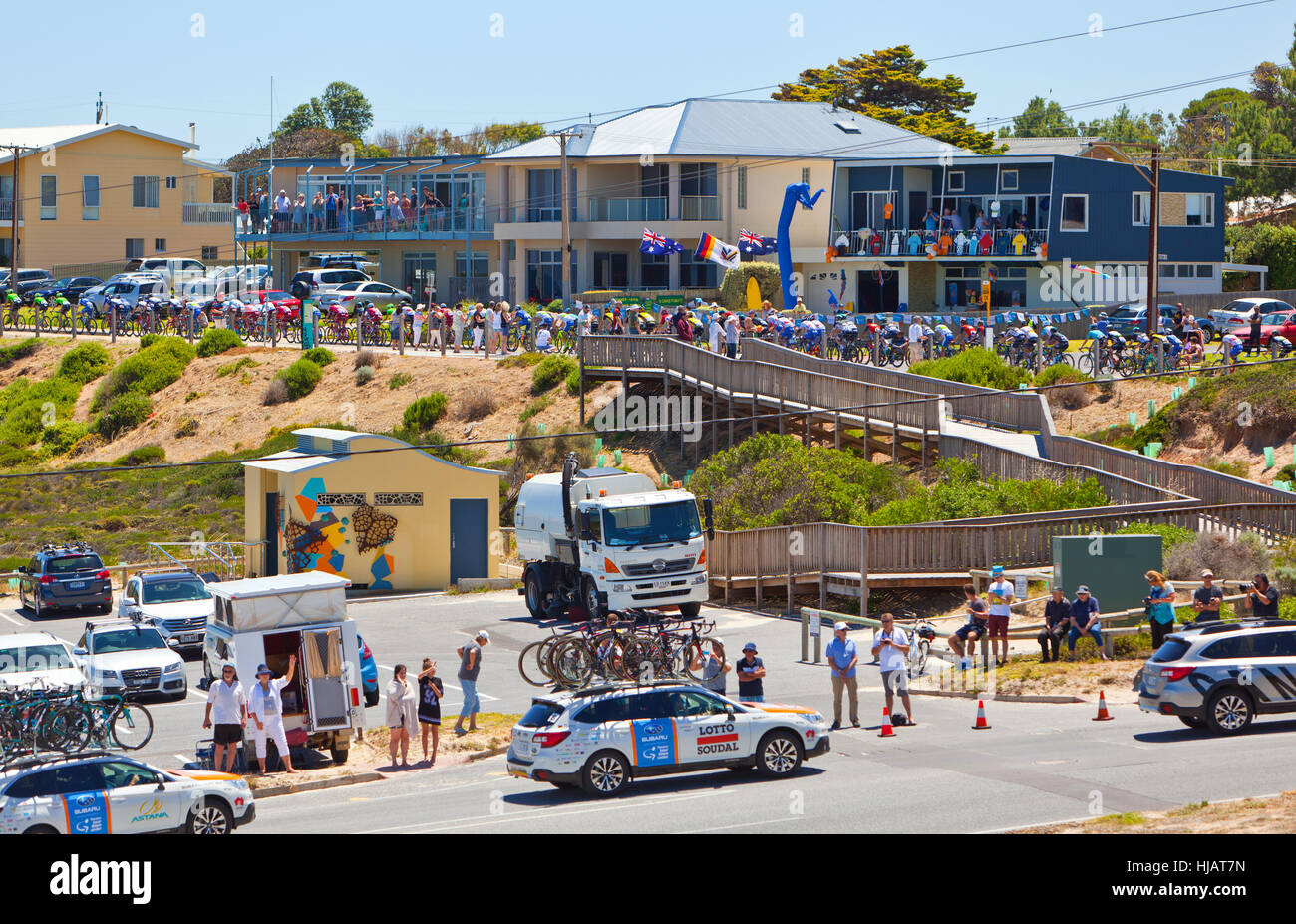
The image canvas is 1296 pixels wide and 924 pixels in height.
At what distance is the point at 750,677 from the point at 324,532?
19371 mm

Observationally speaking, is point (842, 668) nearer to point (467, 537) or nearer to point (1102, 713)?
point (1102, 713)

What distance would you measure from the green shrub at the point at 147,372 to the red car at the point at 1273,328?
40.7 m

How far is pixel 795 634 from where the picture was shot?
30766 millimetres

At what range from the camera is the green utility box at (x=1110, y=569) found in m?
27.2

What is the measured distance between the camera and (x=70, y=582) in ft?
119

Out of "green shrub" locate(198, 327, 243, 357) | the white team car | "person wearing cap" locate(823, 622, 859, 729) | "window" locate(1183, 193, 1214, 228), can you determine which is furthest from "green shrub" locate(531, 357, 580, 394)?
the white team car

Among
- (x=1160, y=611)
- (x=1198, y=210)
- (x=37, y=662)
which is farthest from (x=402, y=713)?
(x=1198, y=210)

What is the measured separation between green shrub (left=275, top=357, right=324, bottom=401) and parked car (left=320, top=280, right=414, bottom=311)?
5204mm

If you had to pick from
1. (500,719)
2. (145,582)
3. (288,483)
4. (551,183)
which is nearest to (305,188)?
(551,183)

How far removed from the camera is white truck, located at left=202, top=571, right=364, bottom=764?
21.2 meters

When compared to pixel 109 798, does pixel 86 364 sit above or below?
above

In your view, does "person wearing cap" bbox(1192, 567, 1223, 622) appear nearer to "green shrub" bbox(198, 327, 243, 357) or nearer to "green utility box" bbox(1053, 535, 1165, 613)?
"green utility box" bbox(1053, 535, 1165, 613)

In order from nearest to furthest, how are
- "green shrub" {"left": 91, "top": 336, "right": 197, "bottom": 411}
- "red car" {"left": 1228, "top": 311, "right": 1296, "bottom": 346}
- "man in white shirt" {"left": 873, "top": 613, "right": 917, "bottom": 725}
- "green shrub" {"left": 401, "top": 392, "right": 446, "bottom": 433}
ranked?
"man in white shirt" {"left": 873, "top": 613, "right": 917, "bottom": 725} < "red car" {"left": 1228, "top": 311, "right": 1296, "bottom": 346} < "green shrub" {"left": 401, "top": 392, "right": 446, "bottom": 433} < "green shrub" {"left": 91, "top": 336, "right": 197, "bottom": 411}
